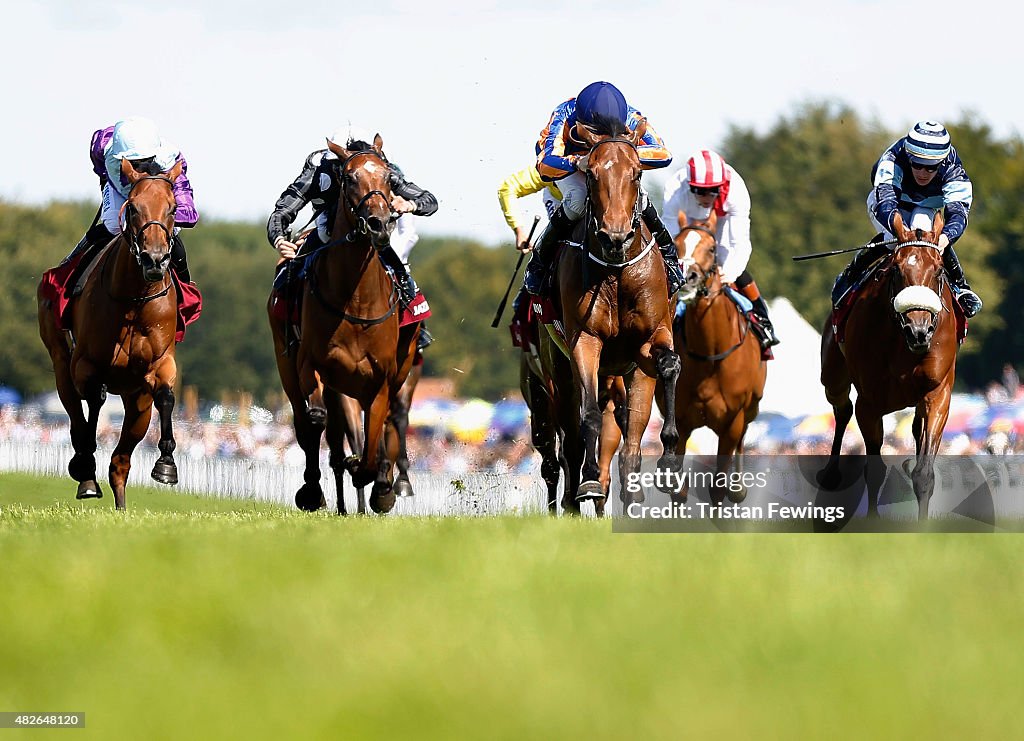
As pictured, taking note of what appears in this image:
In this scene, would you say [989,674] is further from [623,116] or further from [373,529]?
[623,116]

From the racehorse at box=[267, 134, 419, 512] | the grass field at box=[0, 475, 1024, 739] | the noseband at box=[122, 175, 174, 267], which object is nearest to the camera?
the grass field at box=[0, 475, 1024, 739]

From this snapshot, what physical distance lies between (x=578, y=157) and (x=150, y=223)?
3.34 m

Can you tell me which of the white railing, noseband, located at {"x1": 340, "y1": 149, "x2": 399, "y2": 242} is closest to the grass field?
noseband, located at {"x1": 340, "y1": 149, "x2": 399, "y2": 242}

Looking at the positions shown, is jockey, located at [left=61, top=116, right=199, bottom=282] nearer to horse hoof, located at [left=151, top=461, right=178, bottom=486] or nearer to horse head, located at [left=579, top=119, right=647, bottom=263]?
horse hoof, located at [left=151, top=461, right=178, bottom=486]

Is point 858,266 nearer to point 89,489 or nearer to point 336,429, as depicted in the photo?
point 336,429

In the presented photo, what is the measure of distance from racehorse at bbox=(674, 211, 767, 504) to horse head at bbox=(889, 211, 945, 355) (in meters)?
2.20

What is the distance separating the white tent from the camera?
87.1ft

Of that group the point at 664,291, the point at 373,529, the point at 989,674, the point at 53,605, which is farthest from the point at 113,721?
the point at 664,291

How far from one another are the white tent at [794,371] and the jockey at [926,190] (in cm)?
1396

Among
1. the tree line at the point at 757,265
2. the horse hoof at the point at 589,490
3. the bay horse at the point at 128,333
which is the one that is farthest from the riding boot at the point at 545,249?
the tree line at the point at 757,265

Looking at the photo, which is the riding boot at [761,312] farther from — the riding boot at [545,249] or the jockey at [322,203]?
the riding boot at [545,249]

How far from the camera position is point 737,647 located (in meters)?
4.88

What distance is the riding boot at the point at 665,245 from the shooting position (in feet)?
36.1

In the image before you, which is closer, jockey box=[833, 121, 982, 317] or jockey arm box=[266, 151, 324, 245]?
jockey box=[833, 121, 982, 317]
